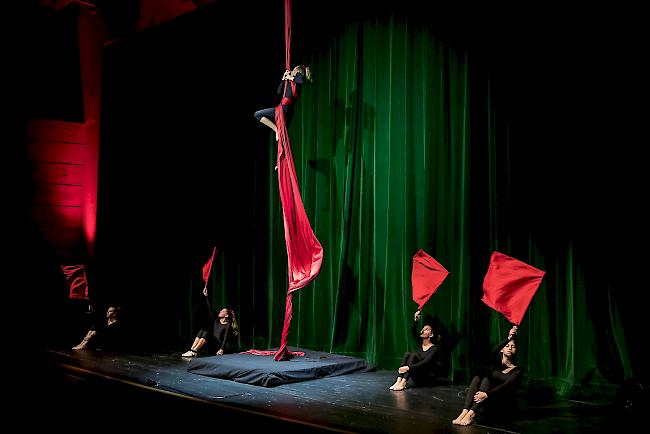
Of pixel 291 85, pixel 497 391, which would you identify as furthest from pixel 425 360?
pixel 291 85

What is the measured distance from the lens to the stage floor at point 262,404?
4.39m

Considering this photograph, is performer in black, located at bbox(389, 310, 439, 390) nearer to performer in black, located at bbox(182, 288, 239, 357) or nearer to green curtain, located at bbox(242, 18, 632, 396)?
green curtain, located at bbox(242, 18, 632, 396)

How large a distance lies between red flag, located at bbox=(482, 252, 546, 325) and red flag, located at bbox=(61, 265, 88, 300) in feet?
17.7

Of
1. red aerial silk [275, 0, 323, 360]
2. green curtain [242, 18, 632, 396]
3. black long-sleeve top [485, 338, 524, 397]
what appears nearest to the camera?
black long-sleeve top [485, 338, 524, 397]

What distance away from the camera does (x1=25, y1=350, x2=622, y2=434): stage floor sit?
14.4 feet

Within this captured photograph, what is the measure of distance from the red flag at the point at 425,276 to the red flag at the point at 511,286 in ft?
2.07

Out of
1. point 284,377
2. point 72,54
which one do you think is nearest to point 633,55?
point 284,377

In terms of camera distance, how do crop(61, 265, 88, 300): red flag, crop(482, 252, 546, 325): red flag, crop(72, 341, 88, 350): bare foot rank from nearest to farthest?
crop(482, 252, 546, 325): red flag < crop(72, 341, 88, 350): bare foot < crop(61, 265, 88, 300): red flag

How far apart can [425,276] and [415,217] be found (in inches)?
31.6

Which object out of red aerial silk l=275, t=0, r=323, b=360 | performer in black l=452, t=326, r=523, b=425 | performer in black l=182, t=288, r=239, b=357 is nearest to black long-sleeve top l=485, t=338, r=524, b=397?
performer in black l=452, t=326, r=523, b=425

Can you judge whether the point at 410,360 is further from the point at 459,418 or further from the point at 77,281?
the point at 77,281

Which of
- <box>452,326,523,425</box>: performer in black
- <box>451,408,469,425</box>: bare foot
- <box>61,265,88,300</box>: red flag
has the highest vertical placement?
<box>61,265,88,300</box>: red flag

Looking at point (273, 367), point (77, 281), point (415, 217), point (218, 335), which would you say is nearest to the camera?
point (273, 367)

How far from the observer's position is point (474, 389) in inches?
177
